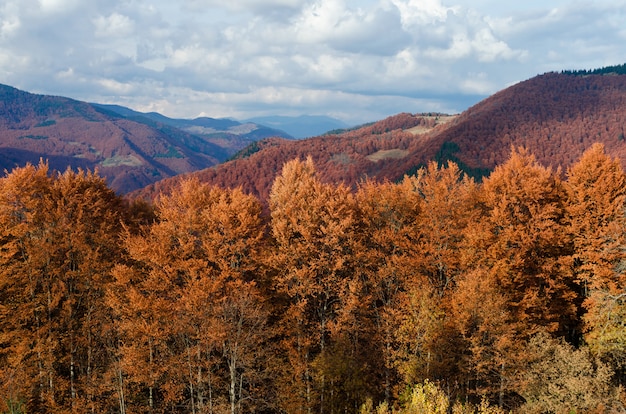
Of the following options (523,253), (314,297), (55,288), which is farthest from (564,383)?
(55,288)

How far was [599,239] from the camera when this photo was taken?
36.4m

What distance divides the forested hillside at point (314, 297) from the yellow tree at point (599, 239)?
0.19 m

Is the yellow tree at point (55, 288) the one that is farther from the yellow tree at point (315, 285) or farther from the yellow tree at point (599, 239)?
the yellow tree at point (599, 239)

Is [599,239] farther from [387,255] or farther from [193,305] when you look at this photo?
[193,305]

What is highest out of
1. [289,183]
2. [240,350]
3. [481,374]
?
[289,183]

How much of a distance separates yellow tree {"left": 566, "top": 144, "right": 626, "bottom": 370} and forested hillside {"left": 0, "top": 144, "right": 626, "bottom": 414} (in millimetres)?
191

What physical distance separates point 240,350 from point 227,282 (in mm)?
6245

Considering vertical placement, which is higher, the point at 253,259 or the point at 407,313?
the point at 253,259

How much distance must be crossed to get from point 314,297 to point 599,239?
84.0ft

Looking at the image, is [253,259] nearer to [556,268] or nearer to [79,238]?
[79,238]

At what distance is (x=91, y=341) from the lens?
34.7 meters

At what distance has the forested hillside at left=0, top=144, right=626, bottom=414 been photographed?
1219 inches

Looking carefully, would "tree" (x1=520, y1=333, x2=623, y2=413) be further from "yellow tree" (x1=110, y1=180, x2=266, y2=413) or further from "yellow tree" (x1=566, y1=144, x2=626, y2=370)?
"yellow tree" (x1=110, y1=180, x2=266, y2=413)

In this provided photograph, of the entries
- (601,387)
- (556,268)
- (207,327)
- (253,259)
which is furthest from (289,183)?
(601,387)
